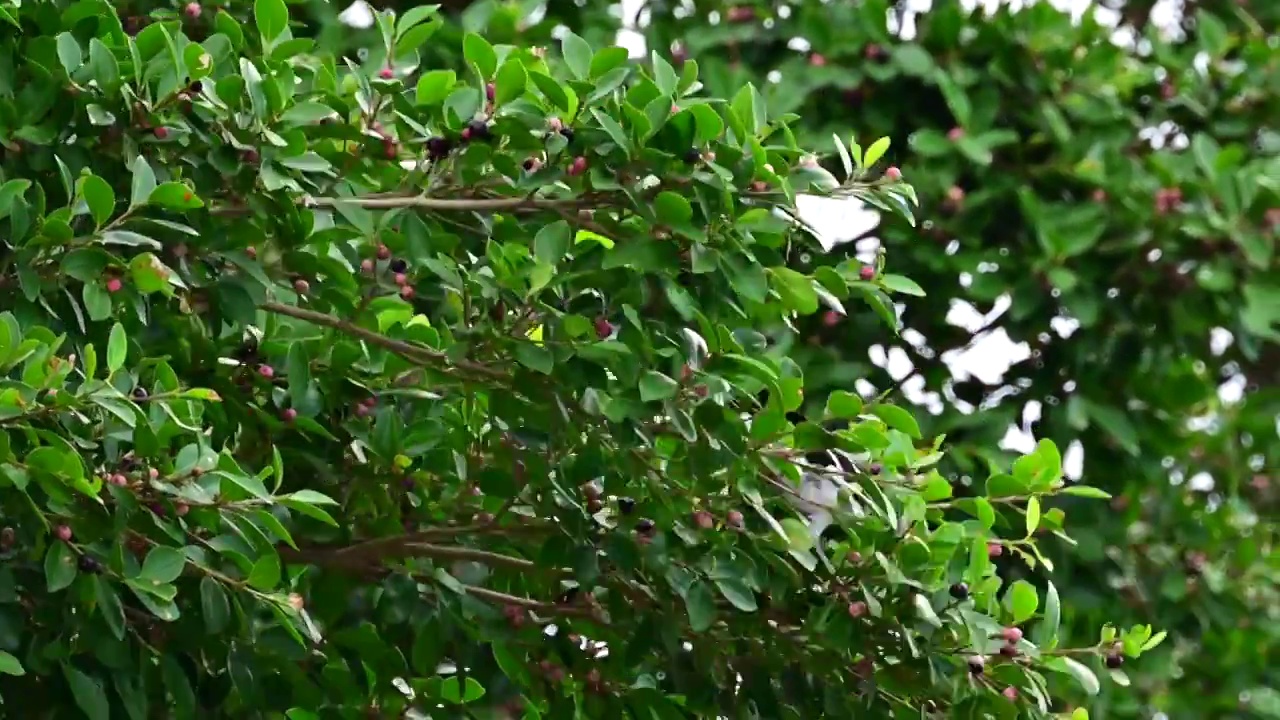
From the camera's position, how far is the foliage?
1980mm

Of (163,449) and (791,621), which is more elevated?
(163,449)

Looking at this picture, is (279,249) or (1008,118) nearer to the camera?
(279,249)

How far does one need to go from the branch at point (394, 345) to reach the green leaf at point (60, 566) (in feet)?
1.27

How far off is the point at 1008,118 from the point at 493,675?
6.39 feet

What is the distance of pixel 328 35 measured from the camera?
326cm

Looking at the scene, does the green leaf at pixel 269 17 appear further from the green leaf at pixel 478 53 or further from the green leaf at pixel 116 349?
the green leaf at pixel 116 349

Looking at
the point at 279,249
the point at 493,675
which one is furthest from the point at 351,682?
the point at 279,249

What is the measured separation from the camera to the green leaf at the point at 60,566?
Answer: 6.19ft

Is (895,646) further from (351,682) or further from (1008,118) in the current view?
(1008,118)

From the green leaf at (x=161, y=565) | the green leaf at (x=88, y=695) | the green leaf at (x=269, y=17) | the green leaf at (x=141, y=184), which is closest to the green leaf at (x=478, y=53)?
the green leaf at (x=269, y=17)

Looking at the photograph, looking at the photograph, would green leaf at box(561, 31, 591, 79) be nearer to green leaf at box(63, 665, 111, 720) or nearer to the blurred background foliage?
green leaf at box(63, 665, 111, 720)

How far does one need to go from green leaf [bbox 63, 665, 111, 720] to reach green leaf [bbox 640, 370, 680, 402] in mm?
651

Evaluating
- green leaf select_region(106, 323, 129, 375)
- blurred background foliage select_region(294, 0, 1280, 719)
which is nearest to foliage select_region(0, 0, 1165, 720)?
green leaf select_region(106, 323, 129, 375)

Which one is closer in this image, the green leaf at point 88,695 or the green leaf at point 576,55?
the green leaf at point 88,695
